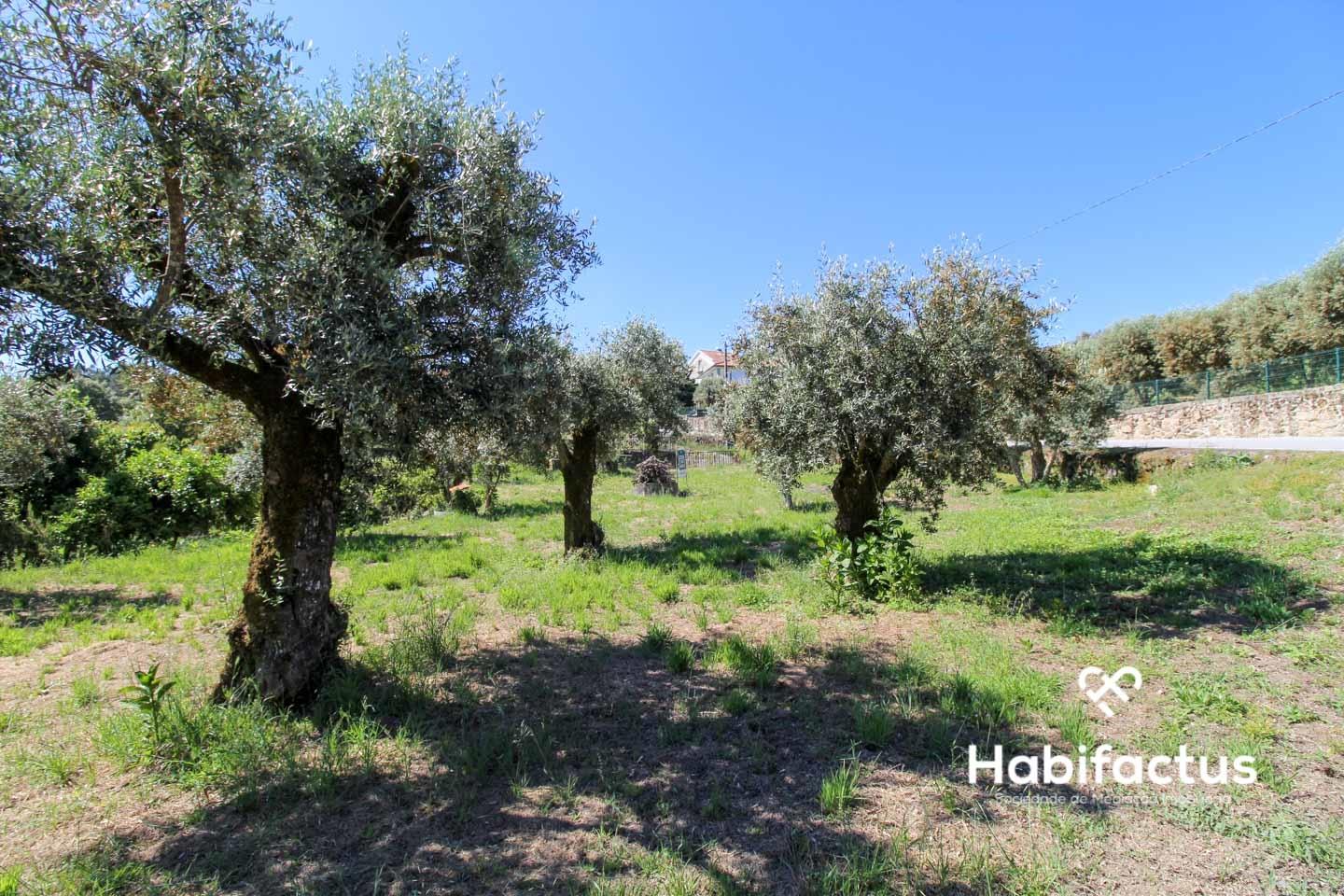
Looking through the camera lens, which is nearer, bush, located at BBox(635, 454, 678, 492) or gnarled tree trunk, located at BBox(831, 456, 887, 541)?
gnarled tree trunk, located at BBox(831, 456, 887, 541)

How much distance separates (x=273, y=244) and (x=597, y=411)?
24.5 ft

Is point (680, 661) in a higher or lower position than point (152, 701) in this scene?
lower

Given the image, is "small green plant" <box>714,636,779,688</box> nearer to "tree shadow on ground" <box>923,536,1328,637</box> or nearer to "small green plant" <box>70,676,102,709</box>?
"tree shadow on ground" <box>923,536,1328,637</box>

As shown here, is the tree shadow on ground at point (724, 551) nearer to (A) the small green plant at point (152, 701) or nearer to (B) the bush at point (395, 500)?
(B) the bush at point (395, 500)

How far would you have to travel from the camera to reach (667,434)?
15.3 metres

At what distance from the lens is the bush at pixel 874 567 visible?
827cm

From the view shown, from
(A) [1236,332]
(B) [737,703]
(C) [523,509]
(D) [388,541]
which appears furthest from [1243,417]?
(D) [388,541]

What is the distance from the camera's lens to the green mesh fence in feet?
68.7

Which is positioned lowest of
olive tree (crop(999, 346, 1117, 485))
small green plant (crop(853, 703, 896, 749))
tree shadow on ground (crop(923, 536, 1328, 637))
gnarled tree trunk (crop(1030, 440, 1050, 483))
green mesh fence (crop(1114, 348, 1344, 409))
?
small green plant (crop(853, 703, 896, 749))

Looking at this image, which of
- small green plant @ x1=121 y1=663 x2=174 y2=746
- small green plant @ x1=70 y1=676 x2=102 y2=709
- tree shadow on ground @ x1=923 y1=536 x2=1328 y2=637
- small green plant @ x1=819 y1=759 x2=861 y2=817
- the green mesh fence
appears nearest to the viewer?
small green plant @ x1=819 y1=759 x2=861 y2=817

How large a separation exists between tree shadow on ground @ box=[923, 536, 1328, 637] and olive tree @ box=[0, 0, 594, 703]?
7.32m

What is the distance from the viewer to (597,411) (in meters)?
11.5

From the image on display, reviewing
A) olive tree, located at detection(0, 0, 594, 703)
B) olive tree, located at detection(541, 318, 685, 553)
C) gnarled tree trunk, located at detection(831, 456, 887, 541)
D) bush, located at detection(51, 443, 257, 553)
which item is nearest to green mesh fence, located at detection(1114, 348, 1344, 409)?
gnarled tree trunk, located at detection(831, 456, 887, 541)

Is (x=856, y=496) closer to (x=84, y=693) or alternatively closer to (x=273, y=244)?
(x=273, y=244)
